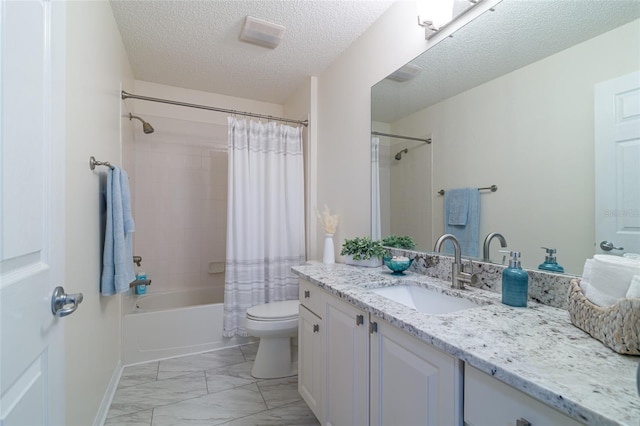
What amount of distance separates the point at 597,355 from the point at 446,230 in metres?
0.84

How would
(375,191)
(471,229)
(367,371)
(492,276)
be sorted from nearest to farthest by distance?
(367,371), (492,276), (471,229), (375,191)

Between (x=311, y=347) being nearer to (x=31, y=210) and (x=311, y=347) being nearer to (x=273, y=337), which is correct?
(x=273, y=337)

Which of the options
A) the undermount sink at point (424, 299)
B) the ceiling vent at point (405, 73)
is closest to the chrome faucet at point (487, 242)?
the undermount sink at point (424, 299)

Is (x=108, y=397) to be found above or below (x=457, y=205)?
below

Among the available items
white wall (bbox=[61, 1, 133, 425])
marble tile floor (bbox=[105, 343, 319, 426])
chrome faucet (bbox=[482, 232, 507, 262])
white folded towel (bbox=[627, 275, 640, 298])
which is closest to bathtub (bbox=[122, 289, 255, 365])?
marble tile floor (bbox=[105, 343, 319, 426])

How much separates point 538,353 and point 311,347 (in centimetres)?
112

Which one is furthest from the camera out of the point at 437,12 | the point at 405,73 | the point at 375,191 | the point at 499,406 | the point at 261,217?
the point at 261,217

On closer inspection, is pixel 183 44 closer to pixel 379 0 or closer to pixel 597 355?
pixel 379 0

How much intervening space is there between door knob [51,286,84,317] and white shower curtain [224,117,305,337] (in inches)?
61.3

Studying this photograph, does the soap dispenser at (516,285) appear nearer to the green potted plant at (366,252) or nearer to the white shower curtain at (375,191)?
the green potted plant at (366,252)

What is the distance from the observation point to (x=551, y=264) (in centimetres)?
102

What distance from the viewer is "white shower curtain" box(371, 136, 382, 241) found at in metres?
1.93

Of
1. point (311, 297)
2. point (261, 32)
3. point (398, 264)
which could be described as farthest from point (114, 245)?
point (261, 32)

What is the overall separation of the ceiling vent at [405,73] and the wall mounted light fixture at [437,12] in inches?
6.3
